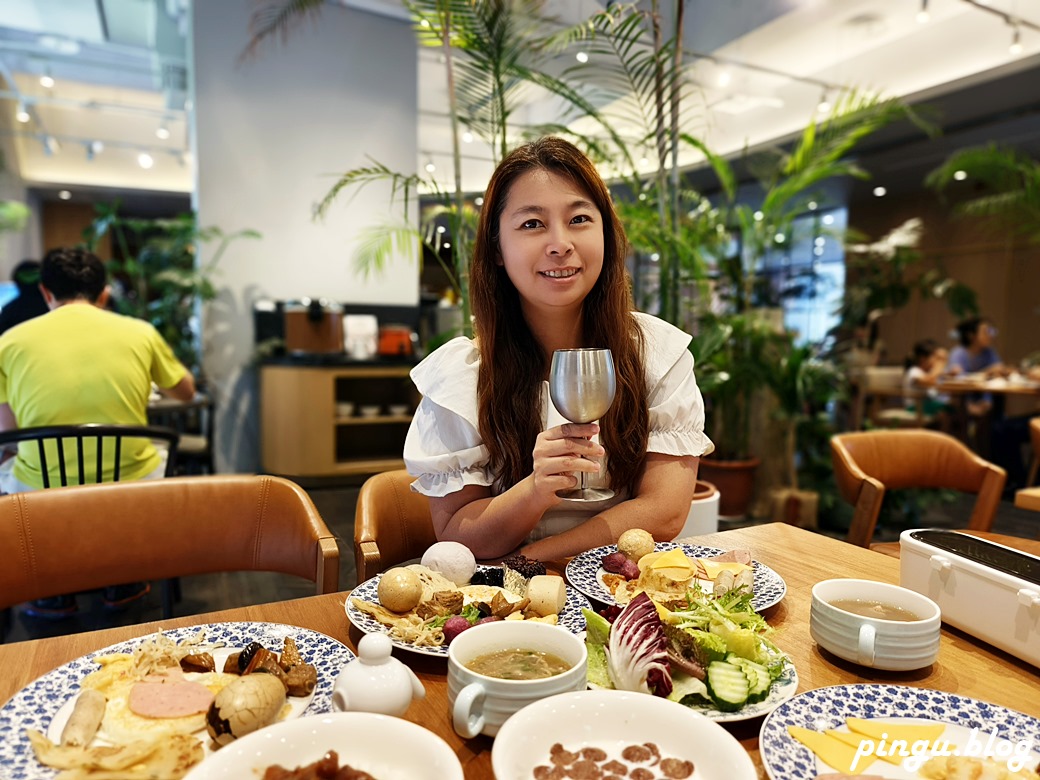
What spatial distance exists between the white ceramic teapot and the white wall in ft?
17.2

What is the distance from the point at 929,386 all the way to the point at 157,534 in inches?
294

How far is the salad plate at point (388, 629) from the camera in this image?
35.6 inches

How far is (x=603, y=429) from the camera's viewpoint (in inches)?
61.3

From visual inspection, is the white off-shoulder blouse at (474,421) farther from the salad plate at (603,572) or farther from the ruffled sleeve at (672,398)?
the salad plate at (603,572)

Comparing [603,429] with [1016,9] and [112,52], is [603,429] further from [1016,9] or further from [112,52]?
[112,52]

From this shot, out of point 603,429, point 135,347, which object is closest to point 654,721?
point 603,429

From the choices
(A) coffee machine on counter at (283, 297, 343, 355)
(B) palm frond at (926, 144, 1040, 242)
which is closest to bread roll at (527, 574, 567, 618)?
(A) coffee machine on counter at (283, 297, 343, 355)

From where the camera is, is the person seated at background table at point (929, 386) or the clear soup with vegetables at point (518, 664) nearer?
the clear soup with vegetables at point (518, 664)

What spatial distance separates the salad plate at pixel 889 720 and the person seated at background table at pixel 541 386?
62cm

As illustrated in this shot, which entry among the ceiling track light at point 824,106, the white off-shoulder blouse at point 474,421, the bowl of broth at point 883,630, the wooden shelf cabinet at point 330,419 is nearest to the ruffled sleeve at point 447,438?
the white off-shoulder blouse at point 474,421

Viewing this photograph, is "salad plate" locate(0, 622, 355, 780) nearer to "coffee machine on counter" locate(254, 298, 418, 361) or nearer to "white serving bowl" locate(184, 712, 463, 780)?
"white serving bowl" locate(184, 712, 463, 780)

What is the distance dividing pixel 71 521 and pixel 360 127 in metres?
5.68

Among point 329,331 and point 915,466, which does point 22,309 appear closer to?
point 329,331

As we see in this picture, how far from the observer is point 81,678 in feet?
2.64
